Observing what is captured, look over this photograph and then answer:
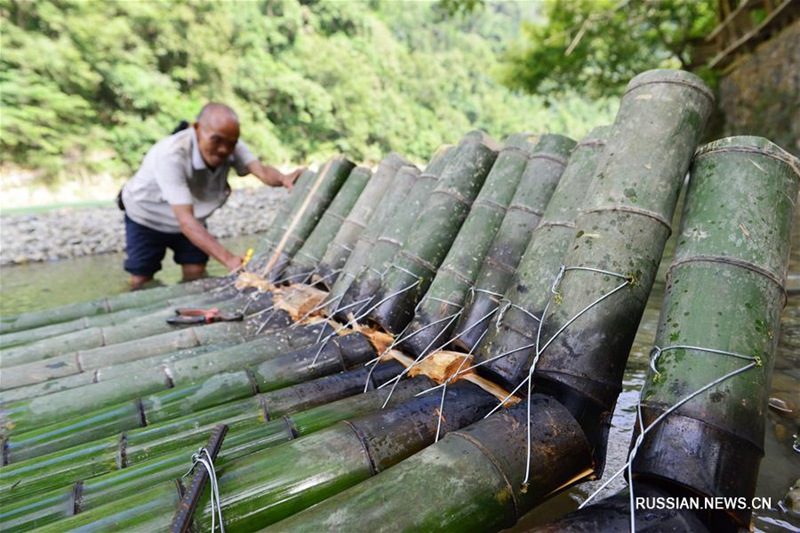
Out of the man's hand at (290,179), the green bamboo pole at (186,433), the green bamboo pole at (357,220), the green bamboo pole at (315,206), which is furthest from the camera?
the man's hand at (290,179)

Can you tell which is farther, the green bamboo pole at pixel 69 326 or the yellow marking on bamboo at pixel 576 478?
the green bamboo pole at pixel 69 326

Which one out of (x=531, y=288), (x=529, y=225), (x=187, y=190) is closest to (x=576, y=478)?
(x=531, y=288)

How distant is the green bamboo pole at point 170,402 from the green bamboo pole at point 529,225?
0.70m

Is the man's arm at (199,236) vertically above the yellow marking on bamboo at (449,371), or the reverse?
the man's arm at (199,236)

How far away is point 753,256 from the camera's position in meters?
1.83

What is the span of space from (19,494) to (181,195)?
3407 mm

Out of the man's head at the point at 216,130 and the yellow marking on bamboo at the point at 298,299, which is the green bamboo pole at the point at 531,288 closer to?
the yellow marking on bamboo at the point at 298,299

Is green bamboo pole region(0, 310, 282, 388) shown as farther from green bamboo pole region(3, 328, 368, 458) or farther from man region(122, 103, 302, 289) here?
man region(122, 103, 302, 289)

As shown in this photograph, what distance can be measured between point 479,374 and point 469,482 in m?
0.84

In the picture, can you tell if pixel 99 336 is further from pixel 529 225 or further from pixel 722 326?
pixel 722 326

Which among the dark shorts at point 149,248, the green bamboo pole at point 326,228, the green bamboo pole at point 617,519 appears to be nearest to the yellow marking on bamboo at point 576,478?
the green bamboo pole at point 617,519

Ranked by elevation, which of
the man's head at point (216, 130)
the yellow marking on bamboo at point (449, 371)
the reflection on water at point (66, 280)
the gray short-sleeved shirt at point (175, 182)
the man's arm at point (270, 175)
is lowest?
the reflection on water at point (66, 280)

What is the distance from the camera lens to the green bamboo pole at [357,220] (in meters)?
4.22

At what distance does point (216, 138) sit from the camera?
4730mm
